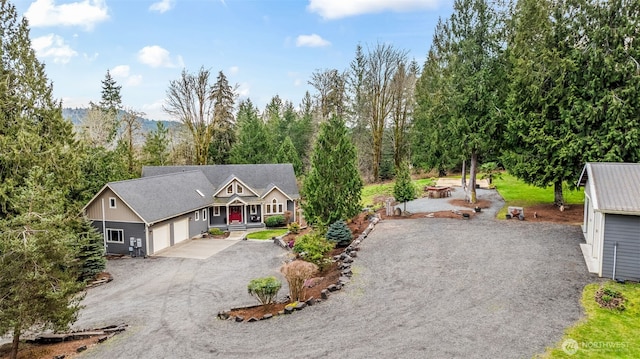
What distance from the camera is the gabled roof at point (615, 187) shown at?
1259cm

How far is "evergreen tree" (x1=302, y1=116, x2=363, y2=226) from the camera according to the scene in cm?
2083

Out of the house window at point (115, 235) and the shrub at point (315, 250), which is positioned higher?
the shrub at point (315, 250)

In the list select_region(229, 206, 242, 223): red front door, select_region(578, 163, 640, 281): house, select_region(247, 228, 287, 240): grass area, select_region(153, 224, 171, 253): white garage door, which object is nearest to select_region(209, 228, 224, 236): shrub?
select_region(229, 206, 242, 223): red front door

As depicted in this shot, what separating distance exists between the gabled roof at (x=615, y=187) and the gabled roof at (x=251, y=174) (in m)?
21.4

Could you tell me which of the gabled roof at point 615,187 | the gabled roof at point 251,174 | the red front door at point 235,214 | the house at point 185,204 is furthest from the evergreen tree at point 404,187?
the red front door at point 235,214

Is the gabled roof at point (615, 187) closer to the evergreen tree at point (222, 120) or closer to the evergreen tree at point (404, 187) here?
the evergreen tree at point (404, 187)

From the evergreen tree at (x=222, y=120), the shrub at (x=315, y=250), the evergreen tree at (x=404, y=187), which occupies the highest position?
the evergreen tree at (x=222, y=120)

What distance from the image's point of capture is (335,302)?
12047 millimetres

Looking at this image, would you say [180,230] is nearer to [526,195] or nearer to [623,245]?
[623,245]

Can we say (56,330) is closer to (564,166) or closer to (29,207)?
(29,207)

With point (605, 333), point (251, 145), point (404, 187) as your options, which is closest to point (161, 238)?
point (404, 187)

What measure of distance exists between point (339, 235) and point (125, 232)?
13406 mm

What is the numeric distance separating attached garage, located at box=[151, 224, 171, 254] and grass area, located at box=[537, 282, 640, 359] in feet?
69.5

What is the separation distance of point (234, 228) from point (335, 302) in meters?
19.2
